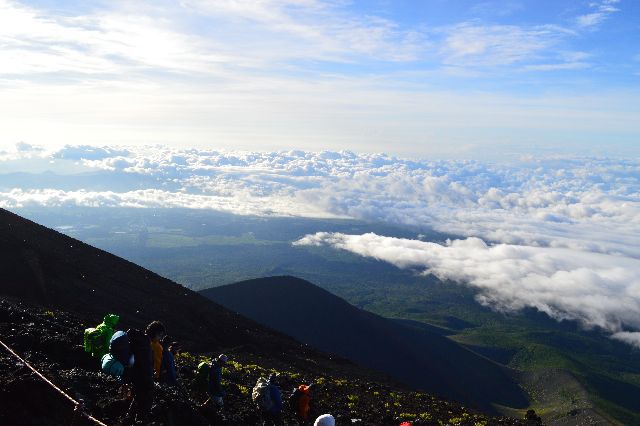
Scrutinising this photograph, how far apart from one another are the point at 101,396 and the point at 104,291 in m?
33.9

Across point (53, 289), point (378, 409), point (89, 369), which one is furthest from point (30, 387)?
point (53, 289)

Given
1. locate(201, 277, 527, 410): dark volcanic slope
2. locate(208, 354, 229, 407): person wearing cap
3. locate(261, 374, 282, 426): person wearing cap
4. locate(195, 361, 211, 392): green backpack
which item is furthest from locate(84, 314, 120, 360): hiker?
locate(201, 277, 527, 410): dark volcanic slope

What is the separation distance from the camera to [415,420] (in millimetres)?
27969

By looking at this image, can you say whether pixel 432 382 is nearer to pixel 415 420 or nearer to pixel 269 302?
pixel 269 302

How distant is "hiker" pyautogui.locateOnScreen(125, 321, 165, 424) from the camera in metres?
12.6

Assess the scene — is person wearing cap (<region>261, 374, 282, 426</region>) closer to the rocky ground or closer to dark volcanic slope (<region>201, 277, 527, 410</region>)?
the rocky ground

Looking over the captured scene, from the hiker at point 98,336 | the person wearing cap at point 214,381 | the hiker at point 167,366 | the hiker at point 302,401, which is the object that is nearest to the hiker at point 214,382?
the person wearing cap at point 214,381

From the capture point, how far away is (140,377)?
12617 millimetres

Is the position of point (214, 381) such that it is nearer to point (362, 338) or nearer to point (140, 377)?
point (140, 377)

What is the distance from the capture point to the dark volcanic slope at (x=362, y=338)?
345 ft

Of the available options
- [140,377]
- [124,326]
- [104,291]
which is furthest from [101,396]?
[104,291]

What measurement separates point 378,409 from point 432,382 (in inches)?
3157

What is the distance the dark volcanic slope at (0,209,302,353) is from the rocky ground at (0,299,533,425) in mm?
12360

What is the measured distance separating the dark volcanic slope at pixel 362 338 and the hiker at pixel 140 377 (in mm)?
92151
